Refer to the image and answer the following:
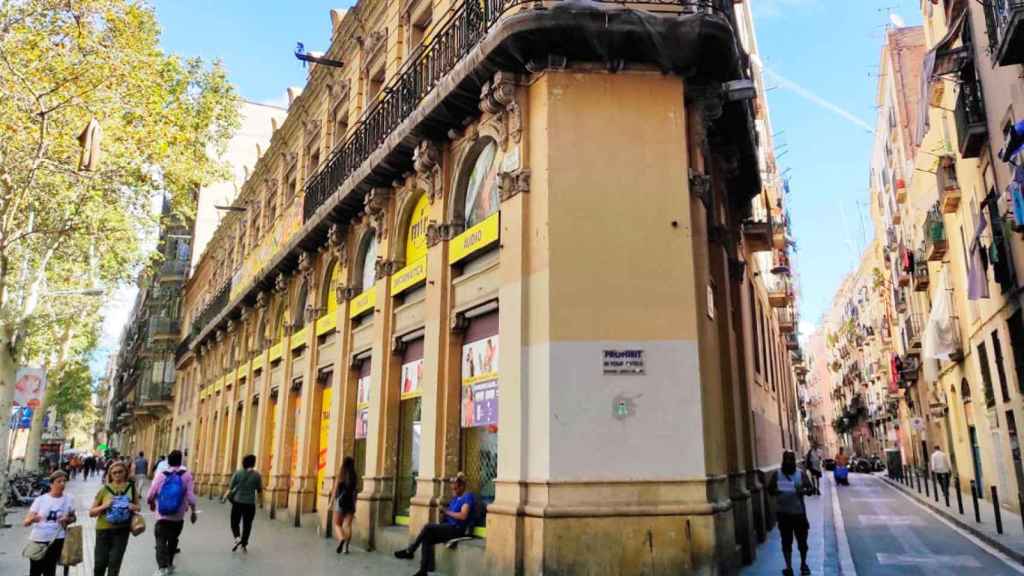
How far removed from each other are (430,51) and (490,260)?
4400 millimetres

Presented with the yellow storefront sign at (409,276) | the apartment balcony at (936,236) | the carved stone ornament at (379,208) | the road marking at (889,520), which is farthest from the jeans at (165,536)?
the apartment balcony at (936,236)

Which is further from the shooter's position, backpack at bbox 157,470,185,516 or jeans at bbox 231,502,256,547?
jeans at bbox 231,502,256,547

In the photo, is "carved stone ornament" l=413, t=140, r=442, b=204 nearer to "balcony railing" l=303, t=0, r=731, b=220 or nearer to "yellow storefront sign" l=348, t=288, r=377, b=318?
"balcony railing" l=303, t=0, r=731, b=220

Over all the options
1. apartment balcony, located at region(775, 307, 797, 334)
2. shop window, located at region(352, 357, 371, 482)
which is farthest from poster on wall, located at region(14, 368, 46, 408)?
apartment balcony, located at region(775, 307, 797, 334)

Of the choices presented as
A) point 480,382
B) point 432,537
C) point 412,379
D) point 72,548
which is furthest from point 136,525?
point 412,379

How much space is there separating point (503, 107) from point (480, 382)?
4222 millimetres

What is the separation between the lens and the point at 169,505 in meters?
9.88

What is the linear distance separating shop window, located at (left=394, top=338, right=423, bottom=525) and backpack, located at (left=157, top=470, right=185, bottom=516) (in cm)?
420

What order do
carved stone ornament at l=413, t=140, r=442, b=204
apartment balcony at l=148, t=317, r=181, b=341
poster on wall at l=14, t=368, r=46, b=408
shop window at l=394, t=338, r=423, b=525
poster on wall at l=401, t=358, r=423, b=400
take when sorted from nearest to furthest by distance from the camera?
carved stone ornament at l=413, t=140, r=442, b=204
poster on wall at l=401, t=358, r=423, b=400
shop window at l=394, t=338, r=423, b=525
poster on wall at l=14, t=368, r=46, b=408
apartment balcony at l=148, t=317, r=181, b=341

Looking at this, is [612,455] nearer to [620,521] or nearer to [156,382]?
[620,521]

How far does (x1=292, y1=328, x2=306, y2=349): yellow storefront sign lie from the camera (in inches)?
767

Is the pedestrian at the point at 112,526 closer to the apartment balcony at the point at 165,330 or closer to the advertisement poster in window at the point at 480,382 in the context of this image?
the advertisement poster in window at the point at 480,382

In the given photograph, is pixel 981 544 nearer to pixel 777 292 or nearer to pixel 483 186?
pixel 483 186

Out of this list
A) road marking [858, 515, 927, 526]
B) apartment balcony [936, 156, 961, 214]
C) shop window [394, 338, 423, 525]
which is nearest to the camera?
shop window [394, 338, 423, 525]
